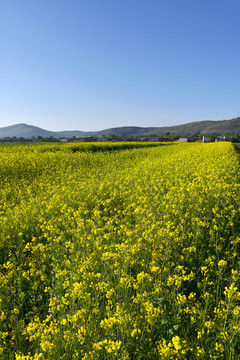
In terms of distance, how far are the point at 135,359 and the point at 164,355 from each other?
0.62m

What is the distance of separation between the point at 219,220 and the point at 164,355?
12.3 feet

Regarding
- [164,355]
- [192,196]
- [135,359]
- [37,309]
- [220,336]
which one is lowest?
[37,309]

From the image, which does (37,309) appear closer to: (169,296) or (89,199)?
(169,296)

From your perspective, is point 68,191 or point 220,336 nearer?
point 220,336

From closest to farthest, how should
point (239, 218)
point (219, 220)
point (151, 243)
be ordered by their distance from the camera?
point (151, 243), point (219, 220), point (239, 218)

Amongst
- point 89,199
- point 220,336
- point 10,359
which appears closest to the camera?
point 220,336

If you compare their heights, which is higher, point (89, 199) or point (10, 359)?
point (89, 199)

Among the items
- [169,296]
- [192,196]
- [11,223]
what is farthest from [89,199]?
[169,296]

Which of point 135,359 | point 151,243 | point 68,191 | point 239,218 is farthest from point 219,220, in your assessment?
point 68,191

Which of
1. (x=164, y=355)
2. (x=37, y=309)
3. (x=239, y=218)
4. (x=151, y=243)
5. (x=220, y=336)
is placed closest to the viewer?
(x=164, y=355)

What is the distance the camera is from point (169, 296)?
2889 millimetres

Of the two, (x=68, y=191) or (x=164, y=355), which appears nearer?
(x=164, y=355)

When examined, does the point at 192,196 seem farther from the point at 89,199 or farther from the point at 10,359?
the point at 10,359

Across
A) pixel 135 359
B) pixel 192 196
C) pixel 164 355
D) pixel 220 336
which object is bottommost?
pixel 135 359
